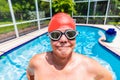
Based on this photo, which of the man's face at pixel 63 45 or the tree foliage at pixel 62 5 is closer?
the man's face at pixel 63 45

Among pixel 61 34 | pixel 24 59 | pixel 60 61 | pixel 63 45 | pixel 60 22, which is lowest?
pixel 24 59

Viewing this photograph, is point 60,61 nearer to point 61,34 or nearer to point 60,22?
point 61,34

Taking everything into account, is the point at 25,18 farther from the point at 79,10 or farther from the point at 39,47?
the point at 79,10

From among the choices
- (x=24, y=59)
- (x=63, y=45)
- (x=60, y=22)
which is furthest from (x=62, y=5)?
(x=63, y=45)

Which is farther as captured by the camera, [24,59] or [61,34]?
[24,59]

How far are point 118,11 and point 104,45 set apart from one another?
853 centimetres

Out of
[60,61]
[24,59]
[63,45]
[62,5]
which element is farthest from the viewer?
[62,5]

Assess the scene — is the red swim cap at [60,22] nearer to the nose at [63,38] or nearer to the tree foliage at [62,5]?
the nose at [63,38]

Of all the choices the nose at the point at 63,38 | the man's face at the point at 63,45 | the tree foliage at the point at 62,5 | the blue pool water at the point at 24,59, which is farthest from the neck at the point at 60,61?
the tree foliage at the point at 62,5

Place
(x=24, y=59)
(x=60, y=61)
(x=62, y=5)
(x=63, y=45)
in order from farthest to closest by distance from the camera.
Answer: (x=62, y=5)
(x=24, y=59)
(x=60, y=61)
(x=63, y=45)

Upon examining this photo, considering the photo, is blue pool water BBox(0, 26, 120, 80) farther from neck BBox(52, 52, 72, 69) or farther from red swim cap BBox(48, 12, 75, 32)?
red swim cap BBox(48, 12, 75, 32)

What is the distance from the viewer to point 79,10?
44.3ft

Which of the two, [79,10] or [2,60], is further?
[79,10]

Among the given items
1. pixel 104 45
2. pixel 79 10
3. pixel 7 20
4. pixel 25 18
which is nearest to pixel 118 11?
pixel 79 10
